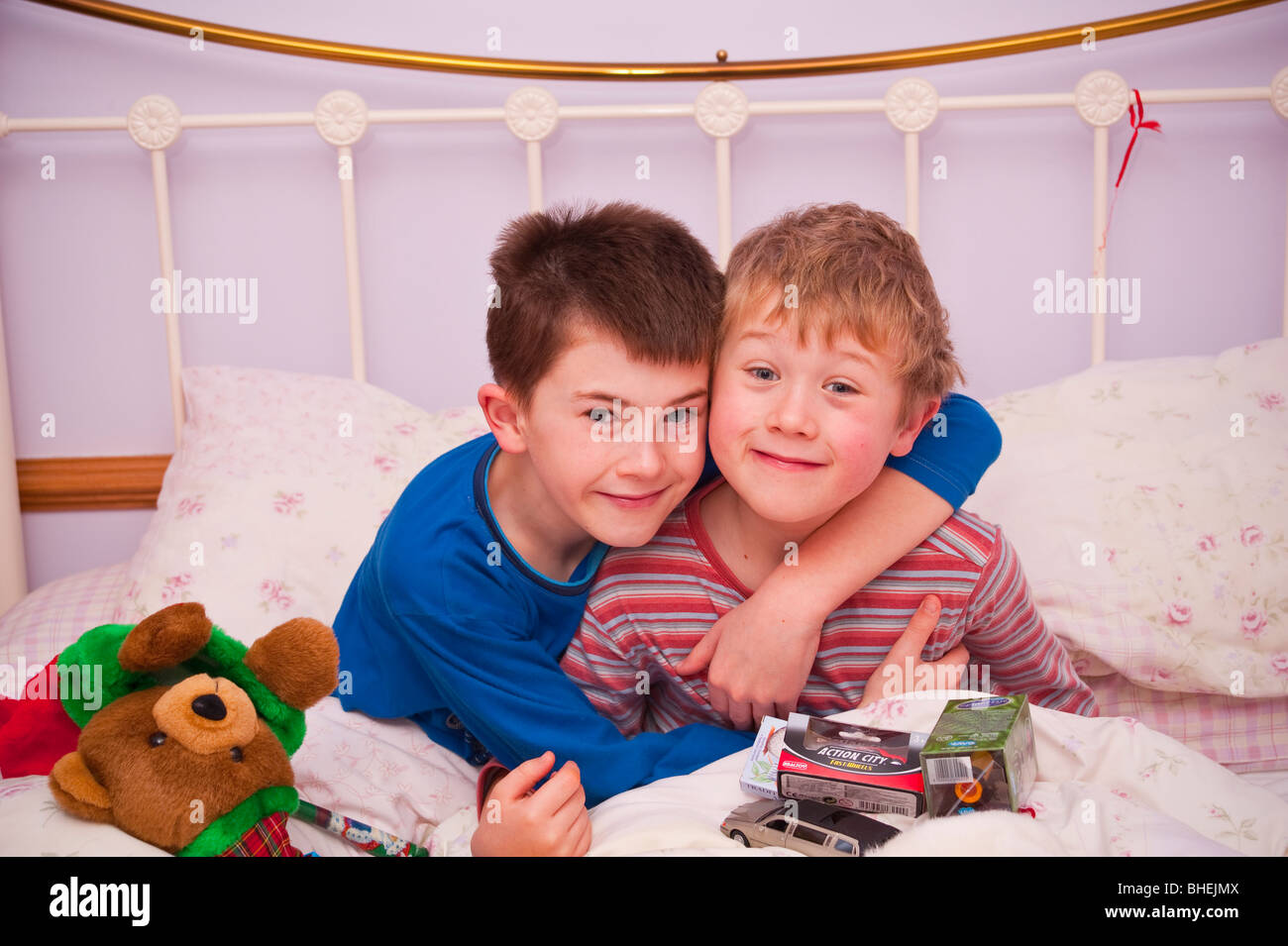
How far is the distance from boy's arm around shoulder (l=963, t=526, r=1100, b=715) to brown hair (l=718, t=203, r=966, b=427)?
219 mm

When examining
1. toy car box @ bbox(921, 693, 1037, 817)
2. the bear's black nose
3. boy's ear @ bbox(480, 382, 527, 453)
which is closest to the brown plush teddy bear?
the bear's black nose

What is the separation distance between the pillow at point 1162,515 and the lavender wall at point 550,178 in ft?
1.20

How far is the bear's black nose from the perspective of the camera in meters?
0.75

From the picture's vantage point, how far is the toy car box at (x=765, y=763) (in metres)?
0.84

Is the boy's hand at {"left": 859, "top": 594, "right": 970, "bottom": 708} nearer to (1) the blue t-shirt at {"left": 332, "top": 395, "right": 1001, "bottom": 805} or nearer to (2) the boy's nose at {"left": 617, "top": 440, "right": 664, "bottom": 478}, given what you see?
(1) the blue t-shirt at {"left": 332, "top": 395, "right": 1001, "bottom": 805}

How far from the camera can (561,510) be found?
3.29 feet

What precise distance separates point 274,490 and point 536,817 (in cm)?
64

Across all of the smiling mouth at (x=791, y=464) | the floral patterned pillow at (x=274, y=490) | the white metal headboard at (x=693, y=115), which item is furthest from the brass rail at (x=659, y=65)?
the smiling mouth at (x=791, y=464)

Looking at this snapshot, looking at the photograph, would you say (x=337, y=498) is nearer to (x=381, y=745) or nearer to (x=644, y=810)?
(x=381, y=745)

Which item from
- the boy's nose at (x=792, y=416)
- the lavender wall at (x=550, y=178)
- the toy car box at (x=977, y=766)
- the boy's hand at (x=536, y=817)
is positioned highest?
the lavender wall at (x=550, y=178)

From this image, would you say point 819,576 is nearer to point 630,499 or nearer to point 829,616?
point 829,616

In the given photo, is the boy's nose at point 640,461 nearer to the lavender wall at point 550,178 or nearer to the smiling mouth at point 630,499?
the smiling mouth at point 630,499
